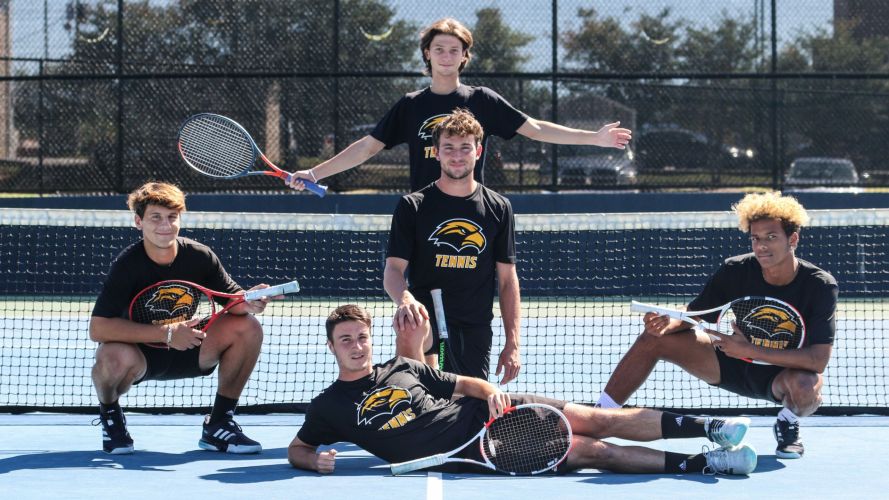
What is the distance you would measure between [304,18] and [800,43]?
5108mm

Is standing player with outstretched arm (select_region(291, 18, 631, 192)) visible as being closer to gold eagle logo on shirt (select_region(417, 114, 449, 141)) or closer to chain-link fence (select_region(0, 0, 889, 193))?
gold eagle logo on shirt (select_region(417, 114, 449, 141))

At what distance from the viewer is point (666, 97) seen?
12219 mm

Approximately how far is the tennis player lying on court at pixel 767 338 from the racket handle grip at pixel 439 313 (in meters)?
0.83

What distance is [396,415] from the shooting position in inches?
189

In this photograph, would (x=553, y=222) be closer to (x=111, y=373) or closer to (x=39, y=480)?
(x=111, y=373)

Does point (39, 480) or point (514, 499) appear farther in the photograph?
point (39, 480)

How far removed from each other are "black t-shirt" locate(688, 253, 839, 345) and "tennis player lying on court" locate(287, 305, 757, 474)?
28.1 inches

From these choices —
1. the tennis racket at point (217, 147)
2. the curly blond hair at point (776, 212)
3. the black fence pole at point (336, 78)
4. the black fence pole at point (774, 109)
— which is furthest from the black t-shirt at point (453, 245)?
the black fence pole at point (774, 109)

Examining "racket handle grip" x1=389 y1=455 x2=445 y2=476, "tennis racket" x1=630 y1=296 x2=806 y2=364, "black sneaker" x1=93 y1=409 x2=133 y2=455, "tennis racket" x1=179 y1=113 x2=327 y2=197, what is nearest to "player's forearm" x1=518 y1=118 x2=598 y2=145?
"tennis racket" x1=630 y1=296 x2=806 y2=364

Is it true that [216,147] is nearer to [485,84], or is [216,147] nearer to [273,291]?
[273,291]

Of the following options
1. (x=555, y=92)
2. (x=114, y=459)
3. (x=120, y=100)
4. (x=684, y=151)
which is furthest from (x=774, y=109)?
(x=114, y=459)

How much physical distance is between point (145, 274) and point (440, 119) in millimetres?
1545

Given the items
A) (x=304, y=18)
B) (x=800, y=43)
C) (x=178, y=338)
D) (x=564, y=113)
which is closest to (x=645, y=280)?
(x=564, y=113)

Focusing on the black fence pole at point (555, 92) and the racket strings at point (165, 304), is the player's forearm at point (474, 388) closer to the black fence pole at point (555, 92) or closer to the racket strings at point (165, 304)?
the racket strings at point (165, 304)
